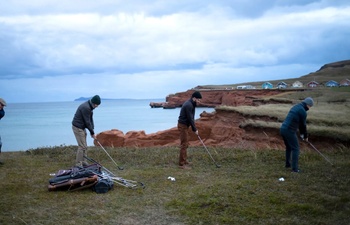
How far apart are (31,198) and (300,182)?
7317 mm

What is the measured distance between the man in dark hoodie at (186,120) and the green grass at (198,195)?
48cm

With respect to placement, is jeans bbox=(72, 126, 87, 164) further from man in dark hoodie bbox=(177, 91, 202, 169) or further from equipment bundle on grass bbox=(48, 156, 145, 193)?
man in dark hoodie bbox=(177, 91, 202, 169)

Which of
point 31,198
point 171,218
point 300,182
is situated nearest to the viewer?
point 171,218

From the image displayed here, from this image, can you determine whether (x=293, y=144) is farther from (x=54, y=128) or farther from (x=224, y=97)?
(x=224, y=97)

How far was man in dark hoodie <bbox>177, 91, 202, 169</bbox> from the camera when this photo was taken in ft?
42.1

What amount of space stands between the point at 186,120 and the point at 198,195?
3922 mm

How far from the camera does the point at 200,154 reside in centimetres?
1526

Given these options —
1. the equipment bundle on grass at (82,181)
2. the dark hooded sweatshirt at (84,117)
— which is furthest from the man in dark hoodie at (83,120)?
the equipment bundle on grass at (82,181)

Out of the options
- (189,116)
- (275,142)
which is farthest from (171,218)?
(275,142)

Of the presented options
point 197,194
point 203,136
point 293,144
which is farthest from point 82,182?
point 203,136

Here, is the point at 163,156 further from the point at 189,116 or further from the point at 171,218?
the point at 171,218

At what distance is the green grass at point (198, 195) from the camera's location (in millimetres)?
8211

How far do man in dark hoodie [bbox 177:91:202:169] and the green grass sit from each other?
48cm

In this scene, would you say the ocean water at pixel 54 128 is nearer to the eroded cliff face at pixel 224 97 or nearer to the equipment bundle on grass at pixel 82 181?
the eroded cliff face at pixel 224 97
